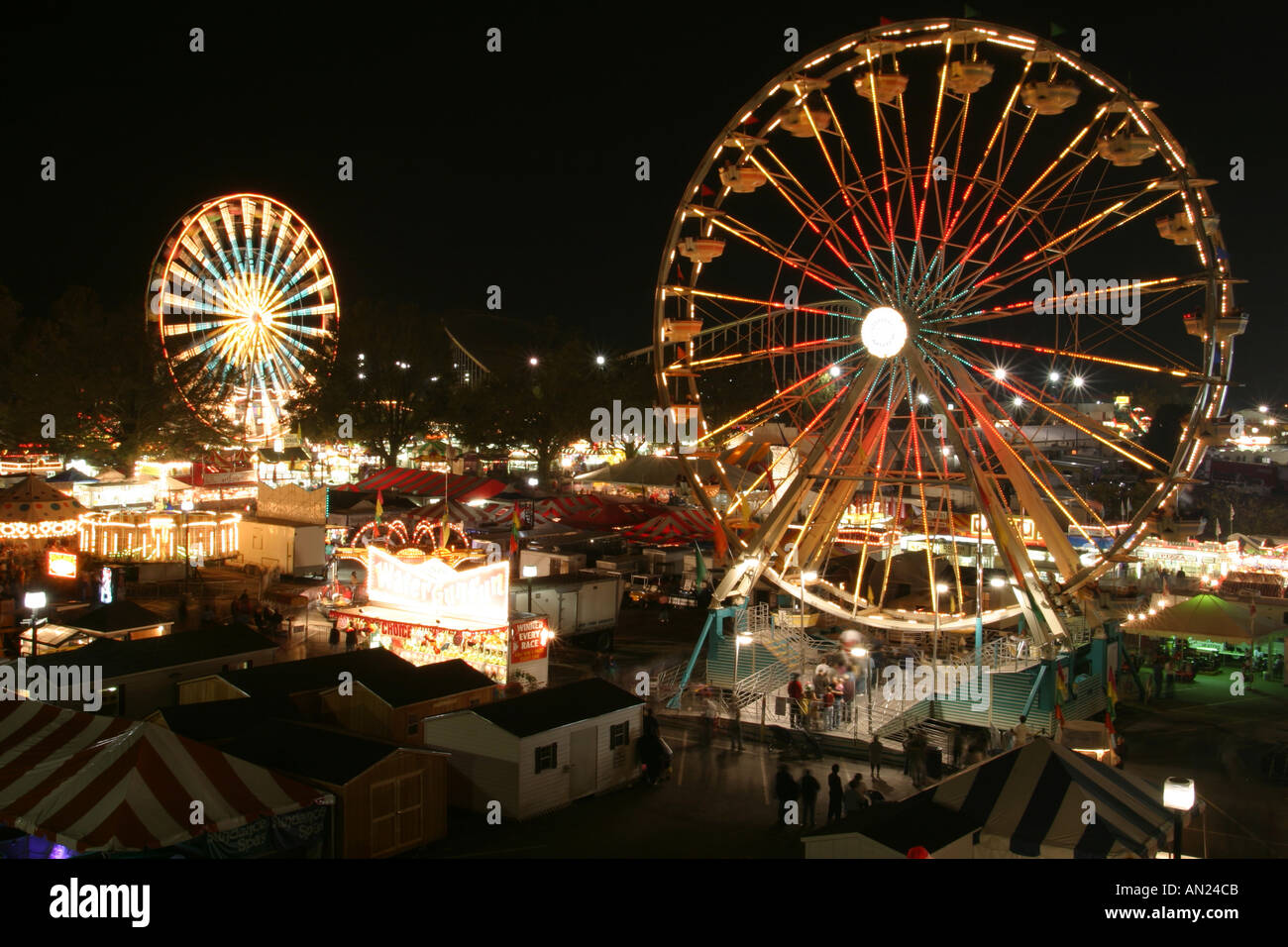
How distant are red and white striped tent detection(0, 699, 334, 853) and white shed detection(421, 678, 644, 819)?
2.71 meters

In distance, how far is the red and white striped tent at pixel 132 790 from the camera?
33.2ft

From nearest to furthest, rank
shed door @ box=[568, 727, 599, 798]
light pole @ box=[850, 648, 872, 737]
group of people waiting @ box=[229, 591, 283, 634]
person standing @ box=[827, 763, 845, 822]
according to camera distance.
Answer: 1. person standing @ box=[827, 763, 845, 822]
2. shed door @ box=[568, 727, 599, 798]
3. light pole @ box=[850, 648, 872, 737]
4. group of people waiting @ box=[229, 591, 283, 634]

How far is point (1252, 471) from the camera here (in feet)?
184

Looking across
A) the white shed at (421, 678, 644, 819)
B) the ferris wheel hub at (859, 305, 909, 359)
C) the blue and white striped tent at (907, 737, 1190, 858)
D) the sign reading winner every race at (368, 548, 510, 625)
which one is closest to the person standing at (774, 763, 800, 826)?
the white shed at (421, 678, 644, 819)

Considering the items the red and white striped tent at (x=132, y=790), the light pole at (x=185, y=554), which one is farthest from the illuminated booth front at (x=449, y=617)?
the red and white striped tent at (x=132, y=790)

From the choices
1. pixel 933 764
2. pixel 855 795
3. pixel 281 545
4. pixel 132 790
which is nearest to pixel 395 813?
pixel 132 790

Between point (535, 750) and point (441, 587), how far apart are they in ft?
23.0

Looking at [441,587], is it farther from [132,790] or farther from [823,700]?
[132,790]

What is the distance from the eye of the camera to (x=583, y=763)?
14.6 m

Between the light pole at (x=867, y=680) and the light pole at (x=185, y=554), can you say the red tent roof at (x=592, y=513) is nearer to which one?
the light pole at (x=185, y=554)

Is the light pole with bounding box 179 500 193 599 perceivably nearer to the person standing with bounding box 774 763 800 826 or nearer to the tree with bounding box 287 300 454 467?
the person standing with bounding box 774 763 800 826

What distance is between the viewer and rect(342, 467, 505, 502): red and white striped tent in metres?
A: 39.9
